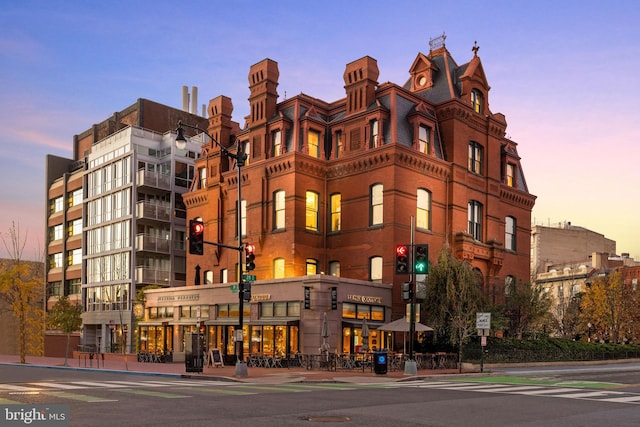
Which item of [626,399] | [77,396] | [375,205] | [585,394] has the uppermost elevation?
[375,205]

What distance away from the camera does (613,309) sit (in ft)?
212

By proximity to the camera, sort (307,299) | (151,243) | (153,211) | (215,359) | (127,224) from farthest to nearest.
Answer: (127,224) → (153,211) → (151,243) → (307,299) → (215,359)

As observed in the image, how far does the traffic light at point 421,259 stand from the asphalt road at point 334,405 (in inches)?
244

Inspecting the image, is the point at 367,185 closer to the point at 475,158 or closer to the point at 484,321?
the point at 475,158

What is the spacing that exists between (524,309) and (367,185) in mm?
13056

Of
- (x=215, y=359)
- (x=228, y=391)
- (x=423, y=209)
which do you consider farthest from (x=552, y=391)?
(x=423, y=209)

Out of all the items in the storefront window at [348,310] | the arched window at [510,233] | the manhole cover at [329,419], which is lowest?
the manhole cover at [329,419]

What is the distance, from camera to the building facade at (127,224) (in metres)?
56.9

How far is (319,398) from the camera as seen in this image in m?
17.4

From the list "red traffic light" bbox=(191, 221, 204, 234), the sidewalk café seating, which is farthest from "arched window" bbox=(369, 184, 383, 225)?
"red traffic light" bbox=(191, 221, 204, 234)

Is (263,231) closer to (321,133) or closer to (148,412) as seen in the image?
(321,133)

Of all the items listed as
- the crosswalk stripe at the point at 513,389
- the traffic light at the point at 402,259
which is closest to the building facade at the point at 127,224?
the traffic light at the point at 402,259

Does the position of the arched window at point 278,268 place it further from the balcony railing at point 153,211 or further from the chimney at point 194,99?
the chimney at point 194,99

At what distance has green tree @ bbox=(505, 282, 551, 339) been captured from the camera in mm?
42000
